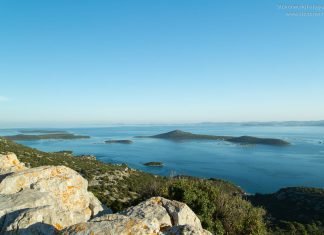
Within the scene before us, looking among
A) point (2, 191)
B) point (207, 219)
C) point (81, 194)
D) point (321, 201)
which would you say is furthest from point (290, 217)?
point (2, 191)

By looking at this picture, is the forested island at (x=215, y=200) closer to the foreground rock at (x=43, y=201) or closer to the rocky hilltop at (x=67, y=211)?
the rocky hilltop at (x=67, y=211)

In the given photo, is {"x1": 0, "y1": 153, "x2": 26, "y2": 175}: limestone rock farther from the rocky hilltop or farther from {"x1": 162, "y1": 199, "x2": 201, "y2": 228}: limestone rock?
{"x1": 162, "y1": 199, "x2": 201, "y2": 228}: limestone rock

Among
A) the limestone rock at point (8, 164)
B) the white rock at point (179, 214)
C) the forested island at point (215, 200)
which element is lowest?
the forested island at point (215, 200)

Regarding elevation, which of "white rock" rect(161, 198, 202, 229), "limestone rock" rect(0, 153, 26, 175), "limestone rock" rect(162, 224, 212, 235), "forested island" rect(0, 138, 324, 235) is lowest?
"forested island" rect(0, 138, 324, 235)

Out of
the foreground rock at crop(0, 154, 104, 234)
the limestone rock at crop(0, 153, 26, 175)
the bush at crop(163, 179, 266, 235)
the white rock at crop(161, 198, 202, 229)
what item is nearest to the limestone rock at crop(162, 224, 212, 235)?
the white rock at crop(161, 198, 202, 229)

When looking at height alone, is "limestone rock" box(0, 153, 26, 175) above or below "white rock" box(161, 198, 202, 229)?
above

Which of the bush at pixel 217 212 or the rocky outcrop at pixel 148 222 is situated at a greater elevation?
the rocky outcrop at pixel 148 222

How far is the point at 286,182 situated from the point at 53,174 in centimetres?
9957

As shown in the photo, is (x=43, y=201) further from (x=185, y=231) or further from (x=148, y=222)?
(x=185, y=231)

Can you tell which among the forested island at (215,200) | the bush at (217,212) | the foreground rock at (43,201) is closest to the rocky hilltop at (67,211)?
the foreground rock at (43,201)

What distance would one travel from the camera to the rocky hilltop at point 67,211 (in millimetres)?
8180

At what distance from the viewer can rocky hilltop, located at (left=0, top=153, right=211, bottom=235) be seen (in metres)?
8.18

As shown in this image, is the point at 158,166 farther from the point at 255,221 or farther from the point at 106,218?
the point at 106,218

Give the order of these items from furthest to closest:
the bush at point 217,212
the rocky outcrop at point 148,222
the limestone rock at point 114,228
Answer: the bush at point 217,212 → the rocky outcrop at point 148,222 → the limestone rock at point 114,228
